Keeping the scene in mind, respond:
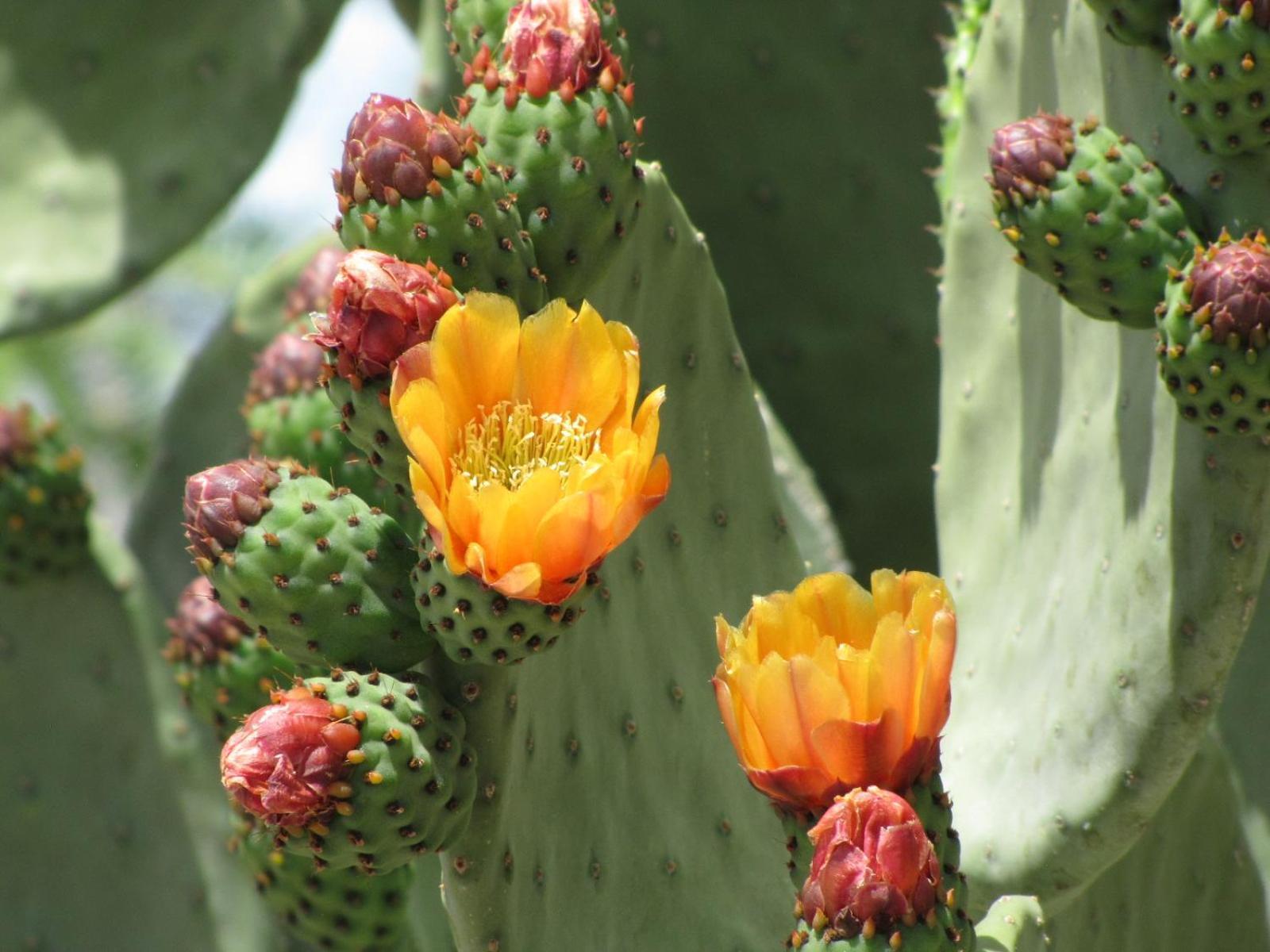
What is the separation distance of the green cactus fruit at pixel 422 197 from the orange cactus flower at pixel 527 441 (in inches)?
2.7

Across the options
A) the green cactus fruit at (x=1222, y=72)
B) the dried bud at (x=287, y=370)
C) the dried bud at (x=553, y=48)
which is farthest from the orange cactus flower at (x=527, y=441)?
the dried bud at (x=287, y=370)

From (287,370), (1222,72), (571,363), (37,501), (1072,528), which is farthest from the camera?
(37,501)

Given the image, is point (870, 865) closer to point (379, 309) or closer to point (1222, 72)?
point (379, 309)

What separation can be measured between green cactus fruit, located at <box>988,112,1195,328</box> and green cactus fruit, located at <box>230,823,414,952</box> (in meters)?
0.91

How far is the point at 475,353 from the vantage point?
117 cm

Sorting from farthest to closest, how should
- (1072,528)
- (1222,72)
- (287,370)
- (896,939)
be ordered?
(287,370), (1072,528), (1222,72), (896,939)

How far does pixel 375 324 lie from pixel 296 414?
0.73 m

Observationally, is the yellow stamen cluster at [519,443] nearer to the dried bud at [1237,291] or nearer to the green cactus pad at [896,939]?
the green cactus pad at [896,939]

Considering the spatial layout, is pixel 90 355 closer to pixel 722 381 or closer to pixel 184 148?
pixel 184 148

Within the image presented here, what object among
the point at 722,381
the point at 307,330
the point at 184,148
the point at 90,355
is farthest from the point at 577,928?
the point at 90,355

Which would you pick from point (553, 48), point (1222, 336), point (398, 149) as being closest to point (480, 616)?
point (398, 149)

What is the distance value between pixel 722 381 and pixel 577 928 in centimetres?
54

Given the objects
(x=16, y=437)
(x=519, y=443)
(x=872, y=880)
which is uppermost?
(x=519, y=443)

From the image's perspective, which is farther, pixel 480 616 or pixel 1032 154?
pixel 1032 154
